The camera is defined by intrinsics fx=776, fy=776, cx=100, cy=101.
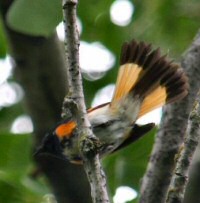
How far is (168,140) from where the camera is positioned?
3.95m

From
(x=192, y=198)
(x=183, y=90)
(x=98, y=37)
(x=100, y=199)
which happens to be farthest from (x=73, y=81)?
(x=98, y=37)

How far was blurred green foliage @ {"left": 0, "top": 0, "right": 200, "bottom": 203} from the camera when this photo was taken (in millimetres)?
3662

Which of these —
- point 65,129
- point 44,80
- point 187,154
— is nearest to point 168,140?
point 65,129

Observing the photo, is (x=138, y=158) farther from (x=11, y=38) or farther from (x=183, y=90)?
(x=11, y=38)

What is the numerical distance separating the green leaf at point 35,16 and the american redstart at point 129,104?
1.67 feet

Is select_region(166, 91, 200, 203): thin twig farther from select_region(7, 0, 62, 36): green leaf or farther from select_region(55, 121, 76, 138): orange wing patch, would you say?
select_region(55, 121, 76, 138): orange wing patch

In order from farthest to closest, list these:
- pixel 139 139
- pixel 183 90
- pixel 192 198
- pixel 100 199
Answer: pixel 139 139
pixel 183 90
pixel 192 198
pixel 100 199

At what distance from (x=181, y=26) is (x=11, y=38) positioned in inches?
41.1

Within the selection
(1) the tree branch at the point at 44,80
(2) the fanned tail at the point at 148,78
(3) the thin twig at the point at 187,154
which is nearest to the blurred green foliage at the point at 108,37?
(1) the tree branch at the point at 44,80

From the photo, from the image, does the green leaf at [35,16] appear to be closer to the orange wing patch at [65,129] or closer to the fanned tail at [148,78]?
the fanned tail at [148,78]

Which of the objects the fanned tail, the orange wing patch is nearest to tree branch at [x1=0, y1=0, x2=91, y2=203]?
the orange wing patch

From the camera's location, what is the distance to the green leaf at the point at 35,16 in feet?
11.5

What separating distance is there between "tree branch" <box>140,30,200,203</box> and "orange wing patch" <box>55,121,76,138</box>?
0.53 metres

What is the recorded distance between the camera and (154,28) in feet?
14.8
